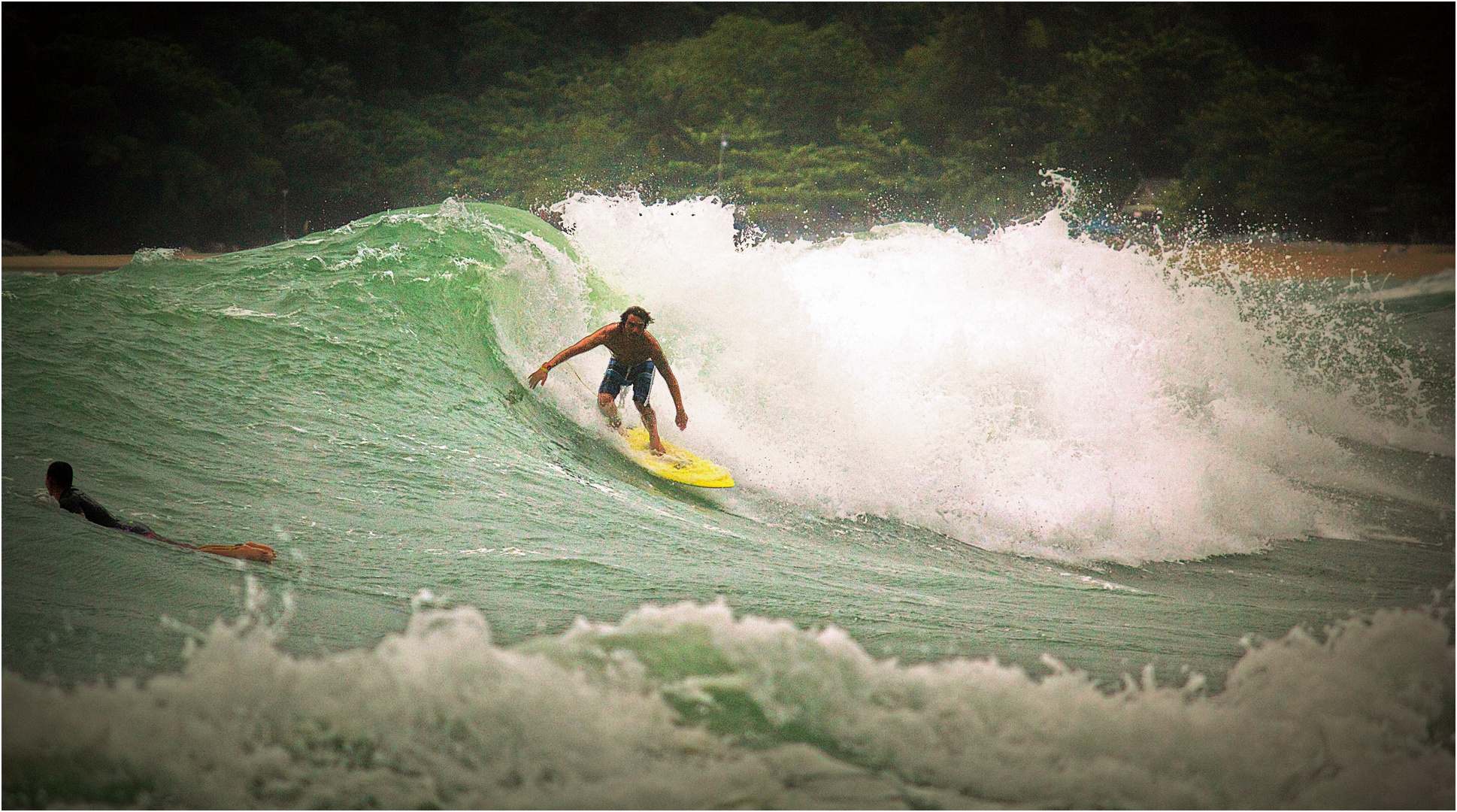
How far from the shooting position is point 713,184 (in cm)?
2683

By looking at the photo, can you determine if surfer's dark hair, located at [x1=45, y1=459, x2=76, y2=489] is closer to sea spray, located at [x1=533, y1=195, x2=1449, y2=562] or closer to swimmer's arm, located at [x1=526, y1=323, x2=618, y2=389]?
swimmer's arm, located at [x1=526, y1=323, x2=618, y2=389]

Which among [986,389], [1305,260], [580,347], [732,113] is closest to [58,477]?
[580,347]

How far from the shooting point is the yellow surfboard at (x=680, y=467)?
223 inches

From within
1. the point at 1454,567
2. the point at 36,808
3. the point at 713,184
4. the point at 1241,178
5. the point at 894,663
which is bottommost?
the point at 36,808

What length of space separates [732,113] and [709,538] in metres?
24.3

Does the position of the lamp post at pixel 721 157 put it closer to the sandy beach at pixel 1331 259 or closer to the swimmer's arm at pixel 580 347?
the sandy beach at pixel 1331 259

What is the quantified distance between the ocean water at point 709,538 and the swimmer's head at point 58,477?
0.09m

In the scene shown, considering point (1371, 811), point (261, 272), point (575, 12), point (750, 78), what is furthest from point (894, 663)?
point (575, 12)

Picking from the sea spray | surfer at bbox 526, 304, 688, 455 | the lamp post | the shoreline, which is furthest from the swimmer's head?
the lamp post

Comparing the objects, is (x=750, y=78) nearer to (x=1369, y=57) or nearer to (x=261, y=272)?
(x=1369, y=57)

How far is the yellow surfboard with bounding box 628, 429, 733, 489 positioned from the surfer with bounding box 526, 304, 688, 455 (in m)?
0.06

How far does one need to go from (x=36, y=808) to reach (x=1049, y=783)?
7.81 ft

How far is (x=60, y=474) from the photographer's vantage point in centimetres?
391

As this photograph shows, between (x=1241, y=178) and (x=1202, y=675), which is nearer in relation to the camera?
(x=1202, y=675)
